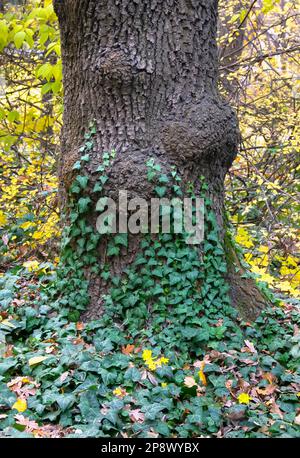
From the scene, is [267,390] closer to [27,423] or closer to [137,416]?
[137,416]

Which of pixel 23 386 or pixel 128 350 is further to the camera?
pixel 128 350

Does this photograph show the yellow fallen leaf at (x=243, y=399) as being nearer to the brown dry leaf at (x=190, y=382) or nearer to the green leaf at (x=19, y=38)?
the brown dry leaf at (x=190, y=382)

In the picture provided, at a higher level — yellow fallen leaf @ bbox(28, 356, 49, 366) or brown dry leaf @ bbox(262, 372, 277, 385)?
yellow fallen leaf @ bbox(28, 356, 49, 366)

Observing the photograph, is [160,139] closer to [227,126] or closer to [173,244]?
[227,126]

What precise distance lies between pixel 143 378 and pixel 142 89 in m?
2.12

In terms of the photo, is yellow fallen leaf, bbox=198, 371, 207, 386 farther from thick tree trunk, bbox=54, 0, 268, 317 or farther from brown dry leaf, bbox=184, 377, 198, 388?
thick tree trunk, bbox=54, 0, 268, 317

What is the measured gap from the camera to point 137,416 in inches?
111

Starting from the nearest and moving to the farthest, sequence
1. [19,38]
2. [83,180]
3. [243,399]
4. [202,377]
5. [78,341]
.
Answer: [243,399], [202,377], [78,341], [83,180], [19,38]

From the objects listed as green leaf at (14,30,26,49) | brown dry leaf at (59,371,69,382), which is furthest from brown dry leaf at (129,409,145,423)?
green leaf at (14,30,26,49)

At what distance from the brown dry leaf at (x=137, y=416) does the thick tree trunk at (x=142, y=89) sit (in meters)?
1.04

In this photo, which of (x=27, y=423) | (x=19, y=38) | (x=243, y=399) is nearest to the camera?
(x=27, y=423)

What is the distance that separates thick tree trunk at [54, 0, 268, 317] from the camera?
3.56m

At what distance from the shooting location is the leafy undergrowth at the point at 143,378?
2781mm

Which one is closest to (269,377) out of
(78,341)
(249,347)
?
(249,347)
